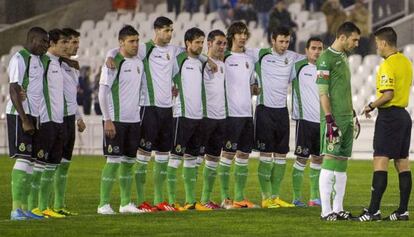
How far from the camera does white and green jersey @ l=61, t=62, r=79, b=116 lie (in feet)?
62.8

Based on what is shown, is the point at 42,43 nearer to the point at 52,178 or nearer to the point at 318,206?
the point at 52,178

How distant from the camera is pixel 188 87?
19734mm

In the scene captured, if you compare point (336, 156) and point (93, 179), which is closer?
point (336, 156)

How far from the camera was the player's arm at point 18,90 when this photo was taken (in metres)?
17.6

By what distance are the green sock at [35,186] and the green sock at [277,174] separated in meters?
3.72

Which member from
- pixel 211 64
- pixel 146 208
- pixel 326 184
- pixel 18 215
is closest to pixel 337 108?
pixel 326 184

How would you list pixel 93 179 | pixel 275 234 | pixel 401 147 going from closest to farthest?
pixel 275 234 → pixel 401 147 → pixel 93 179

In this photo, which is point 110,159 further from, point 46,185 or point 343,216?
point 343,216

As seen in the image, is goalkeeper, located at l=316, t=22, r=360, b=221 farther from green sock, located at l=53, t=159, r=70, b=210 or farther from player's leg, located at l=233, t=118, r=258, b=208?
green sock, located at l=53, t=159, r=70, b=210

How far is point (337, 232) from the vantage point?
16.0 m

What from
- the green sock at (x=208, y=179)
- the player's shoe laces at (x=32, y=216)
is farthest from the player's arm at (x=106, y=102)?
the green sock at (x=208, y=179)

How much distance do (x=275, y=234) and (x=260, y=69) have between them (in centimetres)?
496

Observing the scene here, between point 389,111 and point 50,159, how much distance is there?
4470 millimetres

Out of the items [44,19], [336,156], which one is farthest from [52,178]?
[44,19]
